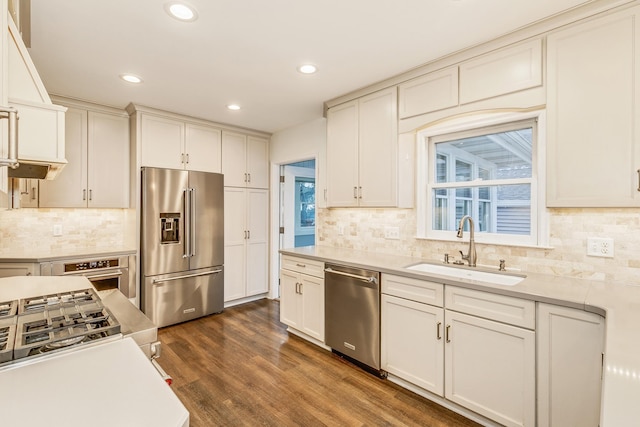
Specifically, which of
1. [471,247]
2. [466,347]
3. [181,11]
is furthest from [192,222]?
[466,347]

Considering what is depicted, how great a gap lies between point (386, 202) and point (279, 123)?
2.06 meters

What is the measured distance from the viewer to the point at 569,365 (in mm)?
1589

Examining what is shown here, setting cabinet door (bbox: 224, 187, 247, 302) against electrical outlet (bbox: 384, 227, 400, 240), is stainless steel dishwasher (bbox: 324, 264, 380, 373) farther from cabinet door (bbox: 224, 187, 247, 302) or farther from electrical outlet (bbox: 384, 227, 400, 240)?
cabinet door (bbox: 224, 187, 247, 302)

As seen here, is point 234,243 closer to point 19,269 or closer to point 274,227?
point 274,227


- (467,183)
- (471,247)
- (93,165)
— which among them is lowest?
(471,247)

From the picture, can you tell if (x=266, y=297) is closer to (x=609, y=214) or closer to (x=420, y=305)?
(x=420, y=305)

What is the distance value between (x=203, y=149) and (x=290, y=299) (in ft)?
7.12

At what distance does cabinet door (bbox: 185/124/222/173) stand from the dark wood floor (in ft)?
6.46

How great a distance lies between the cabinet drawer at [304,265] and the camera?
292 centimetres

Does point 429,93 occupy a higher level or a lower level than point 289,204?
higher

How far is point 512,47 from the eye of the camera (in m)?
2.08

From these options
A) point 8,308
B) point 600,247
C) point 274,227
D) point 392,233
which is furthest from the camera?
point 274,227

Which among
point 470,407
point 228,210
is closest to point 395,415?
point 470,407

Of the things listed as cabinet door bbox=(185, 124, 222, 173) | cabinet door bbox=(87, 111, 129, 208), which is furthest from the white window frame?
cabinet door bbox=(87, 111, 129, 208)
